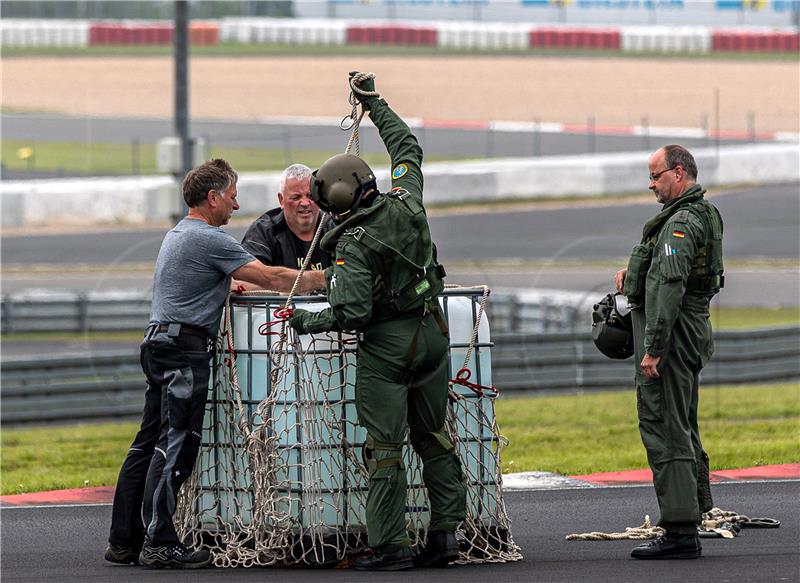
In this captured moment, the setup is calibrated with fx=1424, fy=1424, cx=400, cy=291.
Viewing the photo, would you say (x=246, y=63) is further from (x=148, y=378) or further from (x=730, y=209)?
(x=148, y=378)

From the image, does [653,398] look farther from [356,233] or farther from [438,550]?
[356,233]

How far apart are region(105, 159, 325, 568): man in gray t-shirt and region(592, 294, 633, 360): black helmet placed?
1.51 meters

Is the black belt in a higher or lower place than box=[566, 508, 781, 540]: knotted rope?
higher

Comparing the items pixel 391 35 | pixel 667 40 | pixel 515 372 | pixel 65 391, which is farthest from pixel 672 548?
pixel 391 35

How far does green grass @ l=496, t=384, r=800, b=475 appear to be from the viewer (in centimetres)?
1048

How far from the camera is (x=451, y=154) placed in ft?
115

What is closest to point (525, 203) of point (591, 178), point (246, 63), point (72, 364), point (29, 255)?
point (591, 178)

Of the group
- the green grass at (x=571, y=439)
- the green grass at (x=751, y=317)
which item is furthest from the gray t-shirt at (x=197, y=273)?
the green grass at (x=751, y=317)

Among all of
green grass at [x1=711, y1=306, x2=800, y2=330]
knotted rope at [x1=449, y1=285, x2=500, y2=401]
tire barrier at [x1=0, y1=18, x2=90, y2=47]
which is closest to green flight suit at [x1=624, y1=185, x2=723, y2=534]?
knotted rope at [x1=449, y1=285, x2=500, y2=401]

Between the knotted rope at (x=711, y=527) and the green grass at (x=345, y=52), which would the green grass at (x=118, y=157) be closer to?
the green grass at (x=345, y=52)

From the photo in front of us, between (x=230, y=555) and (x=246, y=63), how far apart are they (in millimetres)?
48316

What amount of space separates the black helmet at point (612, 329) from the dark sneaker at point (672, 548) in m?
1.02

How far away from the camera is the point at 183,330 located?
22.5ft

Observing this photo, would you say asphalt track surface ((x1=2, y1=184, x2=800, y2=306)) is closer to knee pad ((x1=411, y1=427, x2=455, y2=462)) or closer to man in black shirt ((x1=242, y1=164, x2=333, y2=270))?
Answer: man in black shirt ((x1=242, y1=164, x2=333, y2=270))
